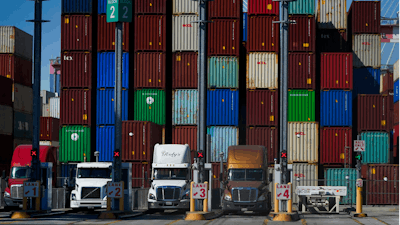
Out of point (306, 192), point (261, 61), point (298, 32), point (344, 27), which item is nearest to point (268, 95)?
point (261, 61)

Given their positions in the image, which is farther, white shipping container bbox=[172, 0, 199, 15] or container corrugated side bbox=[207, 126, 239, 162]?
white shipping container bbox=[172, 0, 199, 15]

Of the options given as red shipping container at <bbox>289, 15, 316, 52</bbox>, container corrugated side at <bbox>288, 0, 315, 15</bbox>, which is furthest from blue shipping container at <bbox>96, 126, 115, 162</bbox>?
container corrugated side at <bbox>288, 0, 315, 15</bbox>

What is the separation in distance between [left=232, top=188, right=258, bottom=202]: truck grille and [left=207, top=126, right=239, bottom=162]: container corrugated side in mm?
11002

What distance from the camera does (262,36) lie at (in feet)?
134

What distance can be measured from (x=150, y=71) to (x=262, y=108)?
27.4ft

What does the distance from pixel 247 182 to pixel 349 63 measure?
49.2 feet

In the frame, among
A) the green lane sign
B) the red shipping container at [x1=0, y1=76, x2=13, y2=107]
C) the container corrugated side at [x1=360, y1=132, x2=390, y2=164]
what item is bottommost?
the container corrugated side at [x1=360, y1=132, x2=390, y2=164]

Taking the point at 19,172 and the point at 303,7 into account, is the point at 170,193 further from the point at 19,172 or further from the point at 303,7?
the point at 303,7

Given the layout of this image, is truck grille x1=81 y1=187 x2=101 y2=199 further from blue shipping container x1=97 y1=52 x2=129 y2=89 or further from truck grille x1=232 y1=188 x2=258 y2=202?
blue shipping container x1=97 y1=52 x2=129 y2=89

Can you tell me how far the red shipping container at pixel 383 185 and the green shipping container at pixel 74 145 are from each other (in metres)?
19.2

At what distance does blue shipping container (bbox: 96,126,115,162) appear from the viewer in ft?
131

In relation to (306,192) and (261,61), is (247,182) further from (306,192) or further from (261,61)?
(261,61)

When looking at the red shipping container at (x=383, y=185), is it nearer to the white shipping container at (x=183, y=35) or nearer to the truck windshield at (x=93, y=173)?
the white shipping container at (x=183, y=35)

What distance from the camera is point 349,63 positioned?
39.8 meters
